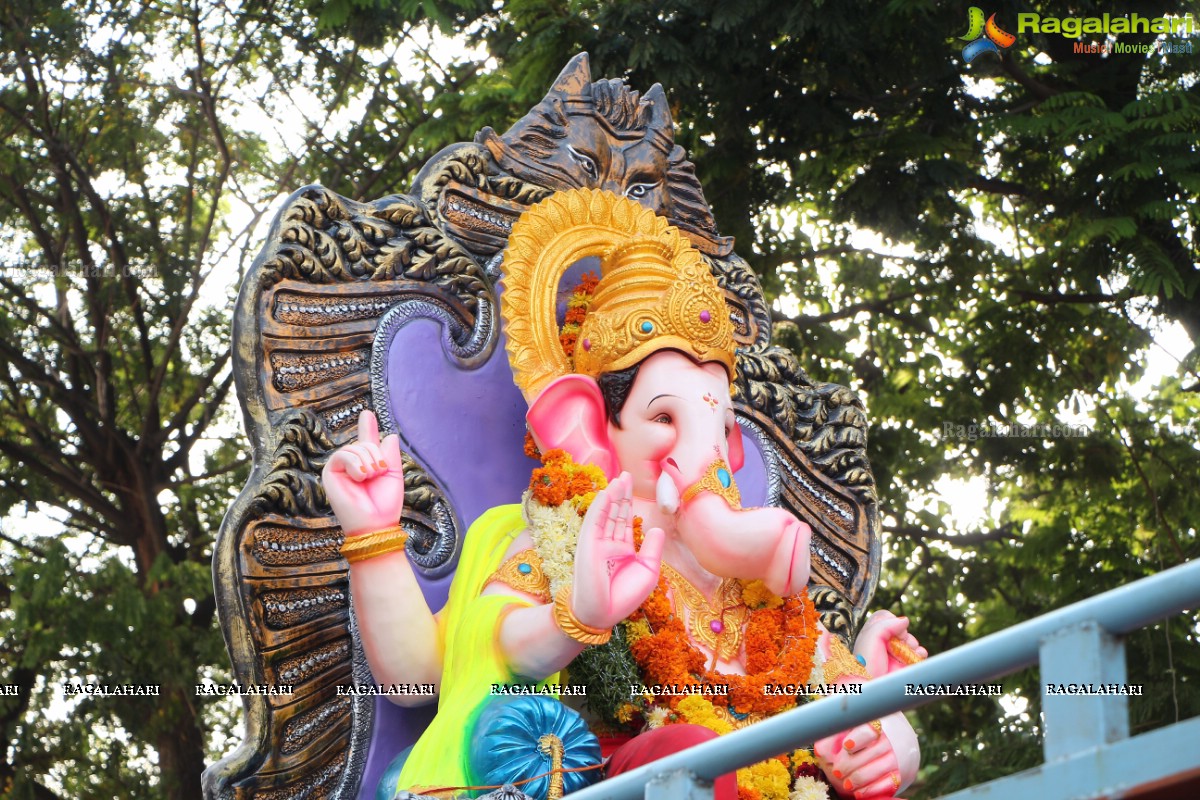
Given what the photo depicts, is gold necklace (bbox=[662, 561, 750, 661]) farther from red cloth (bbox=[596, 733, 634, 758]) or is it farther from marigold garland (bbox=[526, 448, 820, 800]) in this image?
red cloth (bbox=[596, 733, 634, 758])

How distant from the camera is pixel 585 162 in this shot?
18.4ft

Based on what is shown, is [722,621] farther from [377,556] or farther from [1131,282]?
[1131,282]

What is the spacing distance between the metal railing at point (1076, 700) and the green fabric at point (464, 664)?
1785 mm

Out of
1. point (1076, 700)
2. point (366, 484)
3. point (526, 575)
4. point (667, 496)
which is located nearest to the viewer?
point (1076, 700)

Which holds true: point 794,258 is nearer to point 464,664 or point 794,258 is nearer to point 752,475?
point 752,475

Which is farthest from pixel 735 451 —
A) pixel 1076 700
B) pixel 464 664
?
A: pixel 1076 700

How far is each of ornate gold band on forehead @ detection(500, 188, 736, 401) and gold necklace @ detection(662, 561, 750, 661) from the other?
65 cm

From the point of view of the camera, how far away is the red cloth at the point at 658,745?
13.5 ft

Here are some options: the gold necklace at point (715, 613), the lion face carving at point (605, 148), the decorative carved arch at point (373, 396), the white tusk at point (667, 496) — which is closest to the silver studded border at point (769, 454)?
the decorative carved arch at point (373, 396)

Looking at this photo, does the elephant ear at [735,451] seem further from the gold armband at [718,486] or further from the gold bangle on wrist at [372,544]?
the gold bangle on wrist at [372,544]

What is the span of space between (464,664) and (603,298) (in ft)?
3.96

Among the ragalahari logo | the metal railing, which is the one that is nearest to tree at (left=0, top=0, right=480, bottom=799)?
the ragalahari logo

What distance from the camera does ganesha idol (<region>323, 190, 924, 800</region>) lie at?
415 centimetres

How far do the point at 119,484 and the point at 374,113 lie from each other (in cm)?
270
